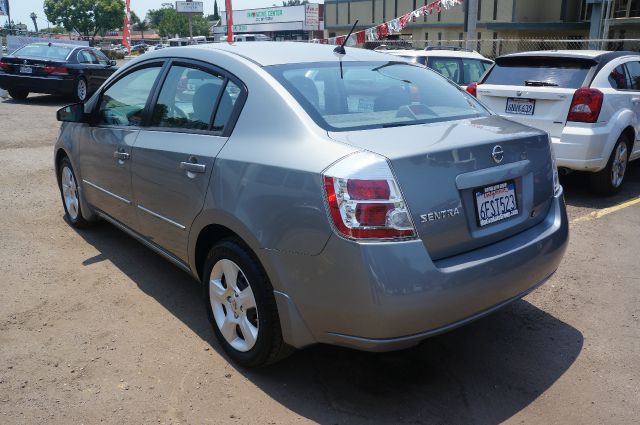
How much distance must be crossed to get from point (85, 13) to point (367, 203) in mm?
90640

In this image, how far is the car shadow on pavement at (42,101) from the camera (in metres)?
15.8

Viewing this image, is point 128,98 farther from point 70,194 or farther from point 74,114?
point 70,194

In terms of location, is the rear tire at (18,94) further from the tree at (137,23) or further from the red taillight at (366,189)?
→ the tree at (137,23)

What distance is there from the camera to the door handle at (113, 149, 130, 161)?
4195 millimetres

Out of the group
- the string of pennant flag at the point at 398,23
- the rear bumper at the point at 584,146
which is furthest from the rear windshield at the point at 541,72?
the string of pennant flag at the point at 398,23

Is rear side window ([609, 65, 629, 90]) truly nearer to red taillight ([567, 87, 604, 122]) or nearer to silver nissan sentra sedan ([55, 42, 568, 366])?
red taillight ([567, 87, 604, 122])

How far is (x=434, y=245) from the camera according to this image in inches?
109

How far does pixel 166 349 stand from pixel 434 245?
1779mm

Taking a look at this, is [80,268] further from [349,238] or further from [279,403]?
[349,238]

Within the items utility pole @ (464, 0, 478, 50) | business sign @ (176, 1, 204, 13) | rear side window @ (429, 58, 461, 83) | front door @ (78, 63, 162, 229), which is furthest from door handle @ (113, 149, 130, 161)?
business sign @ (176, 1, 204, 13)

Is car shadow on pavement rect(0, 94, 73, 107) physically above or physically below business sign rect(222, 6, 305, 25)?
below

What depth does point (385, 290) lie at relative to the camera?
103 inches

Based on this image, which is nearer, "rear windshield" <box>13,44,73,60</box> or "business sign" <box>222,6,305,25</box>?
"rear windshield" <box>13,44,73,60</box>

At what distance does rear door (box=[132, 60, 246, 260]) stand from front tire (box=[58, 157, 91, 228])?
1597 millimetres
